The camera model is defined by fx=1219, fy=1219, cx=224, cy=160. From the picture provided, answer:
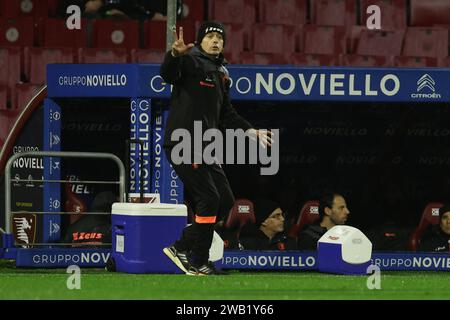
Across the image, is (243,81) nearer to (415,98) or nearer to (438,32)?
(415,98)

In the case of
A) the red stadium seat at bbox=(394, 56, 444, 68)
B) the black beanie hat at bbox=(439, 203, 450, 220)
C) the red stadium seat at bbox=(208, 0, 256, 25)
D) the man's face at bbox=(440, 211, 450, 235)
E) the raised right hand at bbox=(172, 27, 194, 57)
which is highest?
the red stadium seat at bbox=(208, 0, 256, 25)

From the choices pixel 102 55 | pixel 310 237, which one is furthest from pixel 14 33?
pixel 310 237

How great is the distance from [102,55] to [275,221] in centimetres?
365

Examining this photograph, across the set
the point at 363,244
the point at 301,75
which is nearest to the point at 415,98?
the point at 301,75

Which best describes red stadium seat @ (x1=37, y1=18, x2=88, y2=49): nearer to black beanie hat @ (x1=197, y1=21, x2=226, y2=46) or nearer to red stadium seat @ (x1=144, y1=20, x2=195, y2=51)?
red stadium seat @ (x1=144, y1=20, x2=195, y2=51)

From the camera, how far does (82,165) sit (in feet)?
41.9

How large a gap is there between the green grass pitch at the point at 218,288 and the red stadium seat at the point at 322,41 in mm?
7091

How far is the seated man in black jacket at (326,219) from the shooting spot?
39.0 feet

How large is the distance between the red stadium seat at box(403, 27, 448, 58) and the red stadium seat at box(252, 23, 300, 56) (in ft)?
5.16

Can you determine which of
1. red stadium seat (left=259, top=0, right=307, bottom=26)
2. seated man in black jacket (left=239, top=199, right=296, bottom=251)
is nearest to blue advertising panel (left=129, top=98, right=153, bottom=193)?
seated man in black jacket (left=239, top=199, right=296, bottom=251)

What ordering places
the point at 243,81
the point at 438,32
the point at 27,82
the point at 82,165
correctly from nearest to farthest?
the point at 243,81 < the point at 82,165 < the point at 27,82 < the point at 438,32

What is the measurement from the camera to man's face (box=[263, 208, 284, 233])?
476 inches

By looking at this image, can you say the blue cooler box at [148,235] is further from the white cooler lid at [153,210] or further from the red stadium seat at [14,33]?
the red stadium seat at [14,33]
